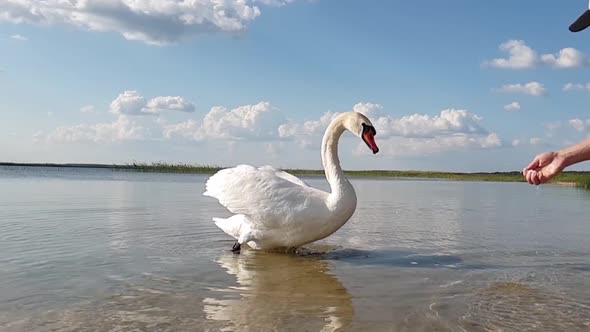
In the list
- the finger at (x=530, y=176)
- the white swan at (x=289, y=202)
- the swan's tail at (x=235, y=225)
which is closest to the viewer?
the finger at (x=530, y=176)

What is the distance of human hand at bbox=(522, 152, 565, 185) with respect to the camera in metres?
3.19

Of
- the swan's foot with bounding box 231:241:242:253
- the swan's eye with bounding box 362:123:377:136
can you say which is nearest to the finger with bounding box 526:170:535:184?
the swan's eye with bounding box 362:123:377:136

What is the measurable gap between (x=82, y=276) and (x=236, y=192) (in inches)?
104

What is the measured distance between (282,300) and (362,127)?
350cm

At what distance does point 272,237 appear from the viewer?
26.3 feet

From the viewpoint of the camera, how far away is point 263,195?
7.89 m

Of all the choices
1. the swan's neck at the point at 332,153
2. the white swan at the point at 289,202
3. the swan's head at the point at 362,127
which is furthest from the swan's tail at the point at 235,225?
the swan's head at the point at 362,127

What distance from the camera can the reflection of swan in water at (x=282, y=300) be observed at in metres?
4.60

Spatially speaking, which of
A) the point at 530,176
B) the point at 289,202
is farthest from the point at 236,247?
the point at 530,176

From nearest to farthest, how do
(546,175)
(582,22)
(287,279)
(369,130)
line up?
(582,22), (546,175), (287,279), (369,130)

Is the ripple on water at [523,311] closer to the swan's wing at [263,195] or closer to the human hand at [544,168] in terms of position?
the human hand at [544,168]

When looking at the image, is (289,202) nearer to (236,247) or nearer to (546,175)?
(236,247)

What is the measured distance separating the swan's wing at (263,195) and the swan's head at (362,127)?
95 cm

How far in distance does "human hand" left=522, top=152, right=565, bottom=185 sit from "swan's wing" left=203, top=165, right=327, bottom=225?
14.9ft
